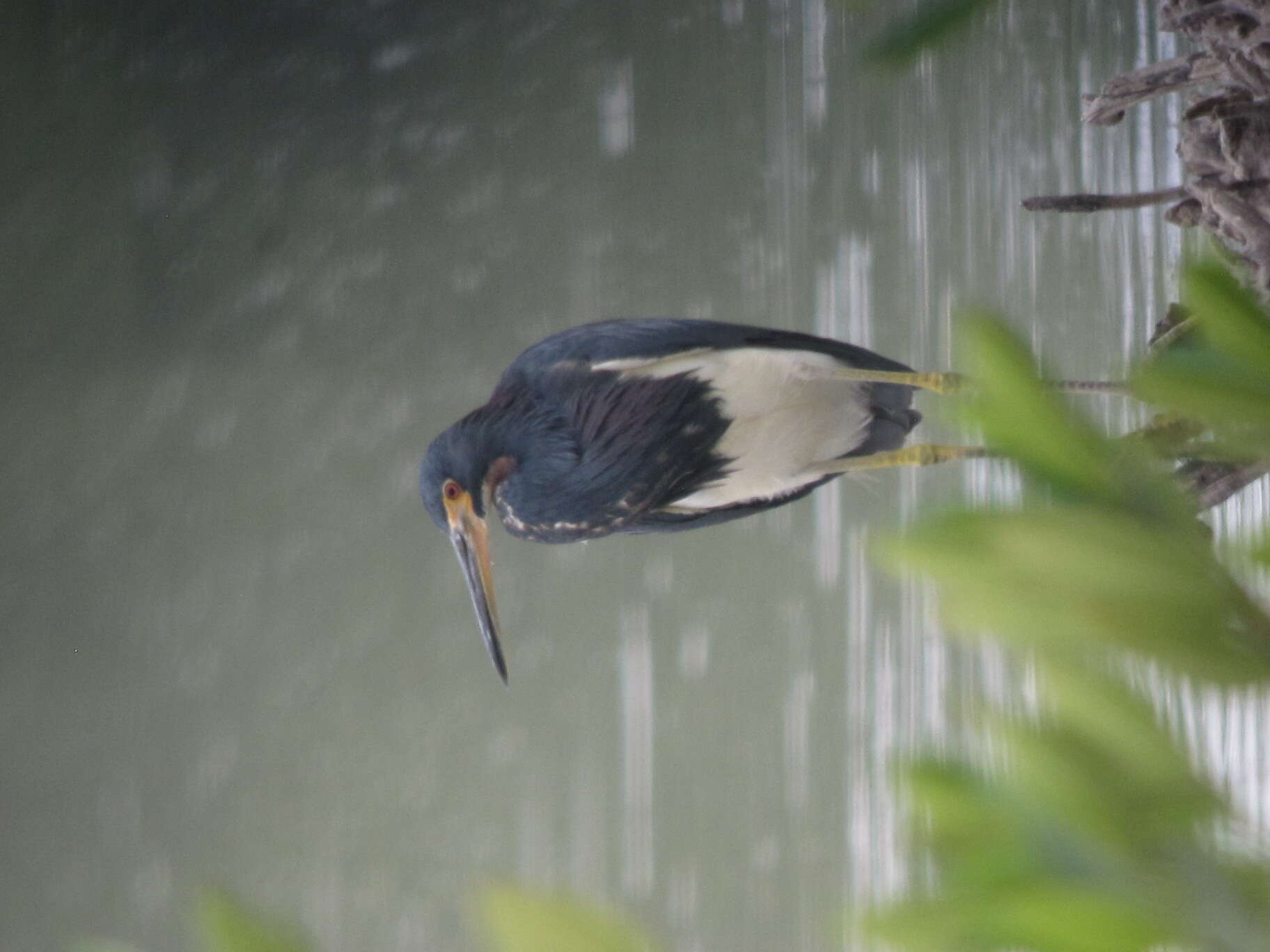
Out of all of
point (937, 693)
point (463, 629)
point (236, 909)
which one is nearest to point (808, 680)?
point (937, 693)

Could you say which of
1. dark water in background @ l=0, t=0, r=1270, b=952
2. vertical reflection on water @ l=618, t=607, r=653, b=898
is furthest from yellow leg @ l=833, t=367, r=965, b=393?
vertical reflection on water @ l=618, t=607, r=653, b=898

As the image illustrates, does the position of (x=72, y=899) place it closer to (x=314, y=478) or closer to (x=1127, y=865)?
(x=314, y=478)

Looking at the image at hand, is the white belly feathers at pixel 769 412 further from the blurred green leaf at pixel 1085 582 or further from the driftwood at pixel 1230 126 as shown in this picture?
the blurred green leaf at pixel 1085 582

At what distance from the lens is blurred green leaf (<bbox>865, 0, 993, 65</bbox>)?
0.13 meters

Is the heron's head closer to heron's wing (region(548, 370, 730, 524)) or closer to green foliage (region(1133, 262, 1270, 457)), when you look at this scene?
heron's wing (region(548, 370, 730, 524))

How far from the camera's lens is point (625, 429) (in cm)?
70

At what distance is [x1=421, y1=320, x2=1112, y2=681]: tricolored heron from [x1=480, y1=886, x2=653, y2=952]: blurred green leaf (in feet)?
1.97

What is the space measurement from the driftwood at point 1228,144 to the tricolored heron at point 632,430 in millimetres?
195

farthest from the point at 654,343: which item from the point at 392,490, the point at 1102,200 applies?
the point at 392,490

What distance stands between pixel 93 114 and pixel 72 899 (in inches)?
37.8

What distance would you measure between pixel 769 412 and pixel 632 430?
0.37 ft

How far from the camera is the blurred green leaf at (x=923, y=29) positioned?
13 centimetres

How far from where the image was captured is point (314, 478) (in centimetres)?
142

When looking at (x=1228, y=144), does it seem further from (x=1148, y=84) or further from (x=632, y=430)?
(x=632, y=430)
